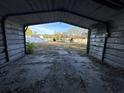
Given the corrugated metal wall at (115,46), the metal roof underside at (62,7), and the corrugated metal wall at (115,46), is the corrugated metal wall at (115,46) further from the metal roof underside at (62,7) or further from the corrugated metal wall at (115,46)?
the metal roof underside at (62,7)

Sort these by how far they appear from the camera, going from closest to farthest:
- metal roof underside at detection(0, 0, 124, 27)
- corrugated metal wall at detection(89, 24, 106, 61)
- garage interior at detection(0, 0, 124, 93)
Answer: metal roof underside at detection(0, 0, 124, 27)
garage interior at detection(0, 0, 124, 93)
corrugated metal wall at detection(89, 24, 106, 61)

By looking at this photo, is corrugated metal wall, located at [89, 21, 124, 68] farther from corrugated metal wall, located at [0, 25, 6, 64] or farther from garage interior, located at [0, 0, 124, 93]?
corrugated metal wall, located at [0, 25, 6, 64]

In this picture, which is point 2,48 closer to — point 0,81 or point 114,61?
point 0,81

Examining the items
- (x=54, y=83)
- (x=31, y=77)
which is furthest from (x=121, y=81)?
(x=31, y=77)

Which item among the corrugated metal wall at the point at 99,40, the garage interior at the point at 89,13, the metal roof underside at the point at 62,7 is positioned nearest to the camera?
the metal roof underside at the point at 62,7

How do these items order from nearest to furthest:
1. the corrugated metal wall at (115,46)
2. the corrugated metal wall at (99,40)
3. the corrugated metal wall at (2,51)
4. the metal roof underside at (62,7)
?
1. the metal roof underside at (62,7)
2. the corrugated metal wall at (115,46)
3. the corrugated metal wall at (2,51)
4. the corrugated metal wall at (99,40)

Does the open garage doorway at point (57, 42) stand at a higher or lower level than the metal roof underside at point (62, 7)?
lower

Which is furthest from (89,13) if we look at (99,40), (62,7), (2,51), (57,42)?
(57,42)

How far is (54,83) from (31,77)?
2.97 ft

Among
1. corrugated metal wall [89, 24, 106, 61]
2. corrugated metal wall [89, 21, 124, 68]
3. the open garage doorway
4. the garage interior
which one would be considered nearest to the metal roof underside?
the garage interior

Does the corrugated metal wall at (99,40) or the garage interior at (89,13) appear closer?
the garage interior at (89,13)

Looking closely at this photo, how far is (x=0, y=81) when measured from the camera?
3291 millimetres

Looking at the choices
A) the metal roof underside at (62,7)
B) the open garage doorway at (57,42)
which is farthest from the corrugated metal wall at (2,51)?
the open garage doorway at (57,42)

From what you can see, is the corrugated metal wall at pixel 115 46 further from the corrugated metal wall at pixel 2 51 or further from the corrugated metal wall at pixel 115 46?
the corrugated metal wall at pixel 2 51
